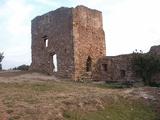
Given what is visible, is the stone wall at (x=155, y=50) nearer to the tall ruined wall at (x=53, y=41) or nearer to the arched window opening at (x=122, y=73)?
the arched window opening at (x=122, y=73)

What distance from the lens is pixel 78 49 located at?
94.0 feet

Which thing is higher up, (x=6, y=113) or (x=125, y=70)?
(x=125, y=70)

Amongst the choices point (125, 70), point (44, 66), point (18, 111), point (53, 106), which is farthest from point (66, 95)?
point (44, 66)

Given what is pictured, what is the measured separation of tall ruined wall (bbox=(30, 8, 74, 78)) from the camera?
94.0 feet

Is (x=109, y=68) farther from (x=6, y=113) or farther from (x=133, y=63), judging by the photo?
(x=6, y=113)

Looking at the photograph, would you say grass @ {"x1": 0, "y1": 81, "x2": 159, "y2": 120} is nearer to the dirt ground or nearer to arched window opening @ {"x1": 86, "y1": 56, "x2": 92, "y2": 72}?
the dirt ground

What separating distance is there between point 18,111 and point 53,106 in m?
1.50

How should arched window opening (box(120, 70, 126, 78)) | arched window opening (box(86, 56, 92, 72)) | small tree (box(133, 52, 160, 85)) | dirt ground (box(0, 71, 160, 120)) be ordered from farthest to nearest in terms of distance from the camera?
arched window opening (box(86, 56, 92, 72)) → arched window opening (box(120, 70, 126, 78)) → small tree (box(133, 52, 160, 85)) → dirt ground (box(0, 71, 160, 120))

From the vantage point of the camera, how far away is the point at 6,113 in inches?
558

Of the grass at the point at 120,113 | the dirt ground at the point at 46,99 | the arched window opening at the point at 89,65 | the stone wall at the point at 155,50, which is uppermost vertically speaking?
the stone wall at the point at 155,50

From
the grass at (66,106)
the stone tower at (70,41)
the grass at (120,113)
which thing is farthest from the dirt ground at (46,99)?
the stone tower at (70,41)

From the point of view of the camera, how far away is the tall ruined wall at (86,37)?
93.8 ft

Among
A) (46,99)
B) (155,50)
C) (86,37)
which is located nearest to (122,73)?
(155,50)

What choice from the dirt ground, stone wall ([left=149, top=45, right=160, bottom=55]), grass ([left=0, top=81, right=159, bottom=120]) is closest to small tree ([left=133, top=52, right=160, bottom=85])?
stone wall ([left=149, top=45, right=160, bottom=55])
